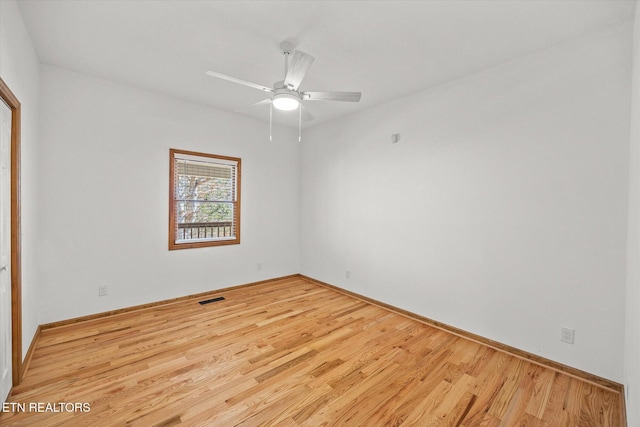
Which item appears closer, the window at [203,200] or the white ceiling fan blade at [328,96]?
the white ceiling fan blade at [328,96]

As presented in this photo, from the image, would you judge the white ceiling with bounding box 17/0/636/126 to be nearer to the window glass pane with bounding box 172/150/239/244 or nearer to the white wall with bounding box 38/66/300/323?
the white wall with bounding box 38/66/300/323

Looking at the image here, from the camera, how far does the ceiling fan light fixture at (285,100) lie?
8.18ft

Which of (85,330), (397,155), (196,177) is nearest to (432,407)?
(397,155)

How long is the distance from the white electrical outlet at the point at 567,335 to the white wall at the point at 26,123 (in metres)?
4.54

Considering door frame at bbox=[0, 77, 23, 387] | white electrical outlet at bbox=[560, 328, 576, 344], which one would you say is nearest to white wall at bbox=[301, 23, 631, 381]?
white electrical outlet at bbox=[560, 328, 576, 344]

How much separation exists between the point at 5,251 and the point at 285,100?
7.72 feet

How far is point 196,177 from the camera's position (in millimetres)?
4137

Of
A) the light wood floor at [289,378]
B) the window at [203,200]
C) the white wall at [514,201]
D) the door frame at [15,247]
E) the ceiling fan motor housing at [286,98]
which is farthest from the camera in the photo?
the window at [203,200]

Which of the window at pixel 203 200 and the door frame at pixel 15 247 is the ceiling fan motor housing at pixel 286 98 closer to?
the door frame at pixel 15 247

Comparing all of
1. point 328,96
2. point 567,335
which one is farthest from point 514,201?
point 328,96

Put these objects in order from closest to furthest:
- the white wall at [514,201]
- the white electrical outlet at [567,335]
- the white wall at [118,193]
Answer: the white wall at [514,201]
the white electrical outlet at [567,335]
the white wall at [118,193]

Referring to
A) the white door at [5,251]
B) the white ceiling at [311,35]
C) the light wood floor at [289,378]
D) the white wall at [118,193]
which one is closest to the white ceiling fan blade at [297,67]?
the white ceiling at [311,35]

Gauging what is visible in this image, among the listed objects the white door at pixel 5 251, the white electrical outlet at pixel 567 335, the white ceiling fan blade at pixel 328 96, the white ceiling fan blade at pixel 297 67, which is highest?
the white ceiling fan blade at pixel 297 67

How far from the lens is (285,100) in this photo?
2561 mm
